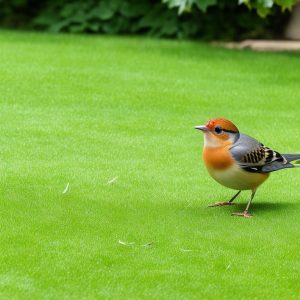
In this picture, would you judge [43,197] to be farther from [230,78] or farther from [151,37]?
[151,37]

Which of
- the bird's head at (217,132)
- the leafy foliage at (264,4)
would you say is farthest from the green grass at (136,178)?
the leafy foliage at (264,4)

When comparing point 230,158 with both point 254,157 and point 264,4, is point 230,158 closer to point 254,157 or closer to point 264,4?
point 254,157

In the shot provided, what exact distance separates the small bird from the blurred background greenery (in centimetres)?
748

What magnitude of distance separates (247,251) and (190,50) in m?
7.36

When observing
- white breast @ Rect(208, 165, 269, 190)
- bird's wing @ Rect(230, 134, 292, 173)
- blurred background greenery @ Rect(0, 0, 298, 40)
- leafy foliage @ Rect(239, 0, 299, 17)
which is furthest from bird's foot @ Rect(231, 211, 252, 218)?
blurred background greenery @ Rect(0, 0, 298, 40)

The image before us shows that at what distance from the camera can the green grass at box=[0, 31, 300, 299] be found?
6.07 m

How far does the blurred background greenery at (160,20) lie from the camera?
14.9 meters

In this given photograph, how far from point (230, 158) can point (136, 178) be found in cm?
100

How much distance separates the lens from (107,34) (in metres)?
15.0

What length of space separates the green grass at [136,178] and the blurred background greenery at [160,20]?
1558 mm

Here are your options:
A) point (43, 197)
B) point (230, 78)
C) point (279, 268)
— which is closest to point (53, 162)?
point (43, 197)

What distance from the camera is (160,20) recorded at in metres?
15.0

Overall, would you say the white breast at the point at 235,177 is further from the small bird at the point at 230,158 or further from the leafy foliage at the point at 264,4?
the leafy foliage at the point at 264,4

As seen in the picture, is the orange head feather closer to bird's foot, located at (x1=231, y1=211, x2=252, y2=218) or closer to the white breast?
the white breast
